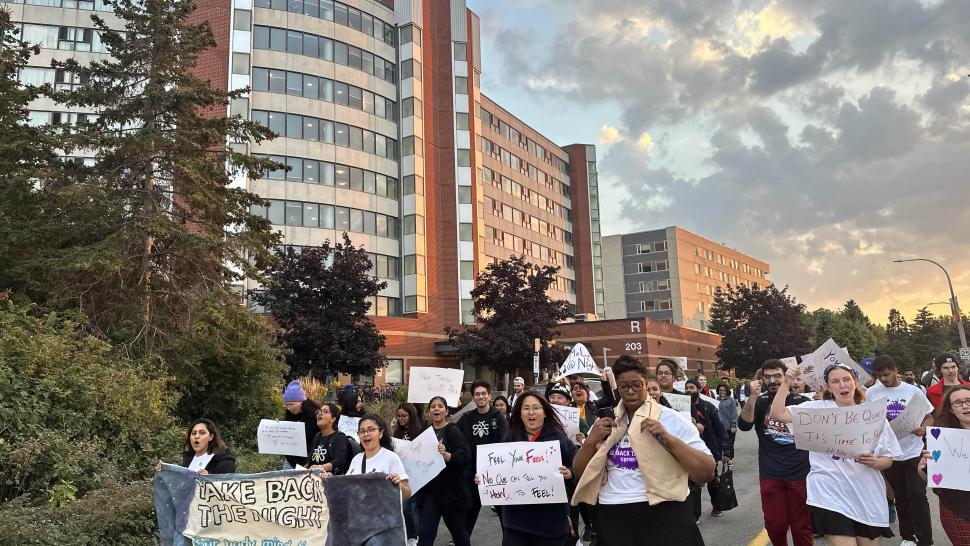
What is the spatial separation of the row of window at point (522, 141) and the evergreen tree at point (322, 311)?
3880 cm

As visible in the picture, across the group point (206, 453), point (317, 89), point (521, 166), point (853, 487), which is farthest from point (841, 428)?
point (521, 166)

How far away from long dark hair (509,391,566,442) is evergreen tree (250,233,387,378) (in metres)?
26.0

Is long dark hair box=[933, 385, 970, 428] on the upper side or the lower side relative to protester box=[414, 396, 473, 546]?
upper

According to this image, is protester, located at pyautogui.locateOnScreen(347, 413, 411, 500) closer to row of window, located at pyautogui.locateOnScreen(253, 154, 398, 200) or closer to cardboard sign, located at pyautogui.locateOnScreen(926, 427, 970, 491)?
cardboard sign, located at pyautogui.locateOnScreen(926, 427, 970, 491)

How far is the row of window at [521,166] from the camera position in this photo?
68.2 metres

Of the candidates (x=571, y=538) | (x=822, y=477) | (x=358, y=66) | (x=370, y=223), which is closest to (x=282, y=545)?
(x=571, y=538)

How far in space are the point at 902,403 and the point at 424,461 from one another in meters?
5.12

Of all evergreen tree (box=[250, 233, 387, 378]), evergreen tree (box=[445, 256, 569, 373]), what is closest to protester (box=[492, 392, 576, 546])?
evergreen tree (box=[250, 233, 387, 378])

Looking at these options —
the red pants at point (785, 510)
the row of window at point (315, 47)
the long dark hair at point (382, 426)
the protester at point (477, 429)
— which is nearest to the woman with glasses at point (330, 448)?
the long dark hair at point (382, 426)

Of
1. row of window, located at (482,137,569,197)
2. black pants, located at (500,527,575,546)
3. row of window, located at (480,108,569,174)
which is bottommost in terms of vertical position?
black pants, located at (500,527,575,546)

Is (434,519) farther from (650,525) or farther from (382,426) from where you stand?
(650,525)

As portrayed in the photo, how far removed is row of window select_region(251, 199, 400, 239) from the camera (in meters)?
45.0

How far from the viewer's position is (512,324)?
40.3 m

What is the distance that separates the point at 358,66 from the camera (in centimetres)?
4925
